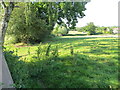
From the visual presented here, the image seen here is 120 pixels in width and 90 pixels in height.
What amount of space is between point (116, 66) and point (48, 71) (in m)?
2.03

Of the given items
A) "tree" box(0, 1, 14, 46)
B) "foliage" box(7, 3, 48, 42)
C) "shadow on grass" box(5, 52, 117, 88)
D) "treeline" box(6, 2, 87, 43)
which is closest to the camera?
"shadow on grass" box(5, 52, 117, 88)

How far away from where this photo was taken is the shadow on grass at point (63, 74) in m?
2.49

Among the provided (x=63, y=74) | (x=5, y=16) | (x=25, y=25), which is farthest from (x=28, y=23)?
(x=63, y=74)

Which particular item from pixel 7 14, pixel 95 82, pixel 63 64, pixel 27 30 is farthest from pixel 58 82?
pixel 27 30

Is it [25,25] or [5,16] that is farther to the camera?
[25,25]

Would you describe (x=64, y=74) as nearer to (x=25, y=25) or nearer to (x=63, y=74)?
(x=63, y=74)

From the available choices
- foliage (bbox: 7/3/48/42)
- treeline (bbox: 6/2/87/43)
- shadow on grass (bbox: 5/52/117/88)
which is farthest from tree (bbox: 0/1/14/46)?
foliage (bbox: 7/3/48/42)

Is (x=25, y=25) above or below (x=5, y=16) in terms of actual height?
above

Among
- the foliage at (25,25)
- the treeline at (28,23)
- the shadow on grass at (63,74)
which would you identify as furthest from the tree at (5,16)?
the foliage at (25,25)

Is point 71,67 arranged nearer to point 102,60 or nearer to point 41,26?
point 102,60

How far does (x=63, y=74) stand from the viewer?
118 inches

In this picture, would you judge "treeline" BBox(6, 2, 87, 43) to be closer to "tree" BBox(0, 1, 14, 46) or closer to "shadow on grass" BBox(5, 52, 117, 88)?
"tree" BBox(0, 1, 14, 46)

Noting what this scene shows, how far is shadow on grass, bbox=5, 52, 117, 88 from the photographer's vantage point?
2.49m

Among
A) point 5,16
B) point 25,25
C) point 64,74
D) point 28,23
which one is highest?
point 28,23
